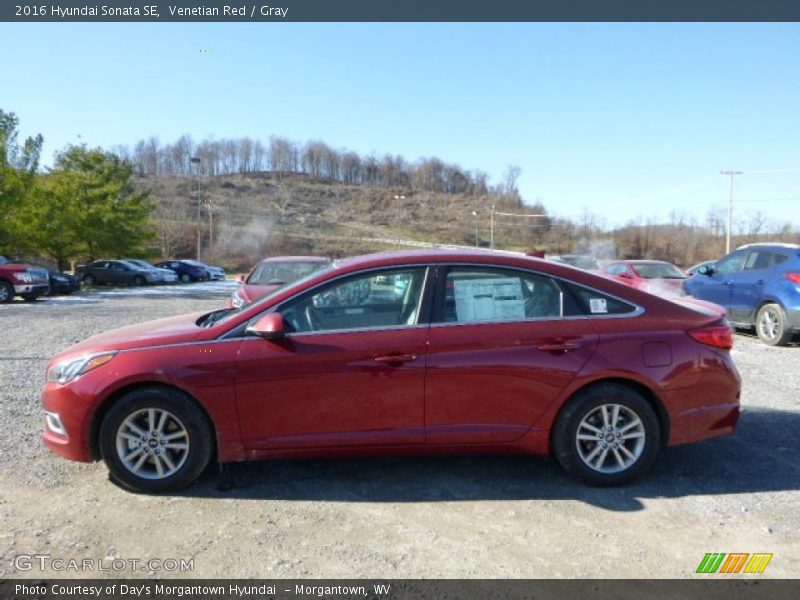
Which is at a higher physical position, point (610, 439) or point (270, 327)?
point (270, 327)

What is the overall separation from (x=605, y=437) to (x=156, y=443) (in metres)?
2.94

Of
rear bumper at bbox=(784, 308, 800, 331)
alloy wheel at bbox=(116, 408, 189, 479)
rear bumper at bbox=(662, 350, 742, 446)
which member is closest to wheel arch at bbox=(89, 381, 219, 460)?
alloy wheel at bbox=(116, 408, 189, 479)

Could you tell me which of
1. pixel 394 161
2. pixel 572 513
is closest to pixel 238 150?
pixel 394 161

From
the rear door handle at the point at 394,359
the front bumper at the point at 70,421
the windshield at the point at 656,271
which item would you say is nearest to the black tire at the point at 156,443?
the front bumper at the point at 70,421

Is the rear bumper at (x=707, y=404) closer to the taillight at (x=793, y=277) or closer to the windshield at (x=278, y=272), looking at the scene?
the taillight at (x=793, y=277)

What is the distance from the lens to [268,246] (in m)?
66.1

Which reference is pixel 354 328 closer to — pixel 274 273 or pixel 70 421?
pixel 70 421

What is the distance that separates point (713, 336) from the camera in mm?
4020

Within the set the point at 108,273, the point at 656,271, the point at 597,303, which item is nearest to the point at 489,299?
the point at 597,303

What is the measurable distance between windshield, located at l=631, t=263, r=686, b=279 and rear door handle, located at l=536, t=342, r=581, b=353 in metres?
10.4

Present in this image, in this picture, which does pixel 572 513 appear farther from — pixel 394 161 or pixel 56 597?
pixel 394 161

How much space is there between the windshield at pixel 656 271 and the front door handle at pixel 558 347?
1039 centimetres

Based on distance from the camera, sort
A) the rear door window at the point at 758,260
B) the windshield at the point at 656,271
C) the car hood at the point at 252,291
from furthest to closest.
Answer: the windshield at the point at 656,271, the rear door window at the point at 758,260, the car hood at the point at 252,291

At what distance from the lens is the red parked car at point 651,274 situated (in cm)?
1258
